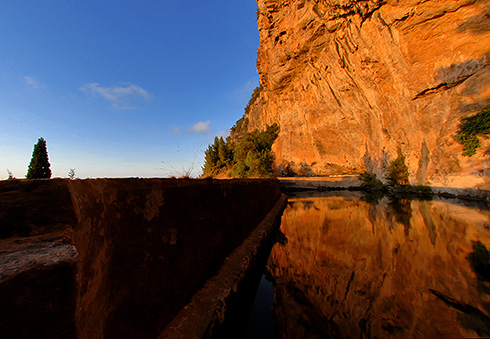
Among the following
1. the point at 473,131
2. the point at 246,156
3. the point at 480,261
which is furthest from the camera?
the point at 246,156

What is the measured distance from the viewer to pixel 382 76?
42.9 feet

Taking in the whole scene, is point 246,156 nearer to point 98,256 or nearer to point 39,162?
point 39,162

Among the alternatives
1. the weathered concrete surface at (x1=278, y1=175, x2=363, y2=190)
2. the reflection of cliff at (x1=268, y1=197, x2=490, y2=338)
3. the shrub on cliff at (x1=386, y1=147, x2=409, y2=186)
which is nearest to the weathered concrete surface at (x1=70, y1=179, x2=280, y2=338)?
the reflection of cliff at (x1=268, y1=197, x2=490, y2=338)

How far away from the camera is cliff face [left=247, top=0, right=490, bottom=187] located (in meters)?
9.55

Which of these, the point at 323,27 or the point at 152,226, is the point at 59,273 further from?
the point at 323,27

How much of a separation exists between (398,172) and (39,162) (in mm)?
30473

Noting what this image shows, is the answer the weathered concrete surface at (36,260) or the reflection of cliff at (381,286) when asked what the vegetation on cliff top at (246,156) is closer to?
the reflection of cliff at (381,286)

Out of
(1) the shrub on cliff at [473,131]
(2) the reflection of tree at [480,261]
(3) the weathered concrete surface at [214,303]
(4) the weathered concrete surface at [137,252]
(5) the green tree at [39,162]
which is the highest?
(5) the green tree at [39,162]

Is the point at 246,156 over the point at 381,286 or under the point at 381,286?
over

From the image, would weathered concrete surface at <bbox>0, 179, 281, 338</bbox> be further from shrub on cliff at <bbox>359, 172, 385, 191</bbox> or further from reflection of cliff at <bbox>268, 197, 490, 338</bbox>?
shrub on cliff at <bbox>359, 172, 385, 191</bbox>

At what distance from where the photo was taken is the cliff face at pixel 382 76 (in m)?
9.55

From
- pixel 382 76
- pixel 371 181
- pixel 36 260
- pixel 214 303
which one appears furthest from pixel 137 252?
pixel 371 181

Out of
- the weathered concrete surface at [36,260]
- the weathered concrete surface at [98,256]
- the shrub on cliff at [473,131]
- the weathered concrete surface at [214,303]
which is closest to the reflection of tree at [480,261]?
the weathered concrete surface at [214,303]

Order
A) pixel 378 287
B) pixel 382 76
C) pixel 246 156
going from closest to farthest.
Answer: pixel 378 287, pixel 382 76, pixel 246 156
